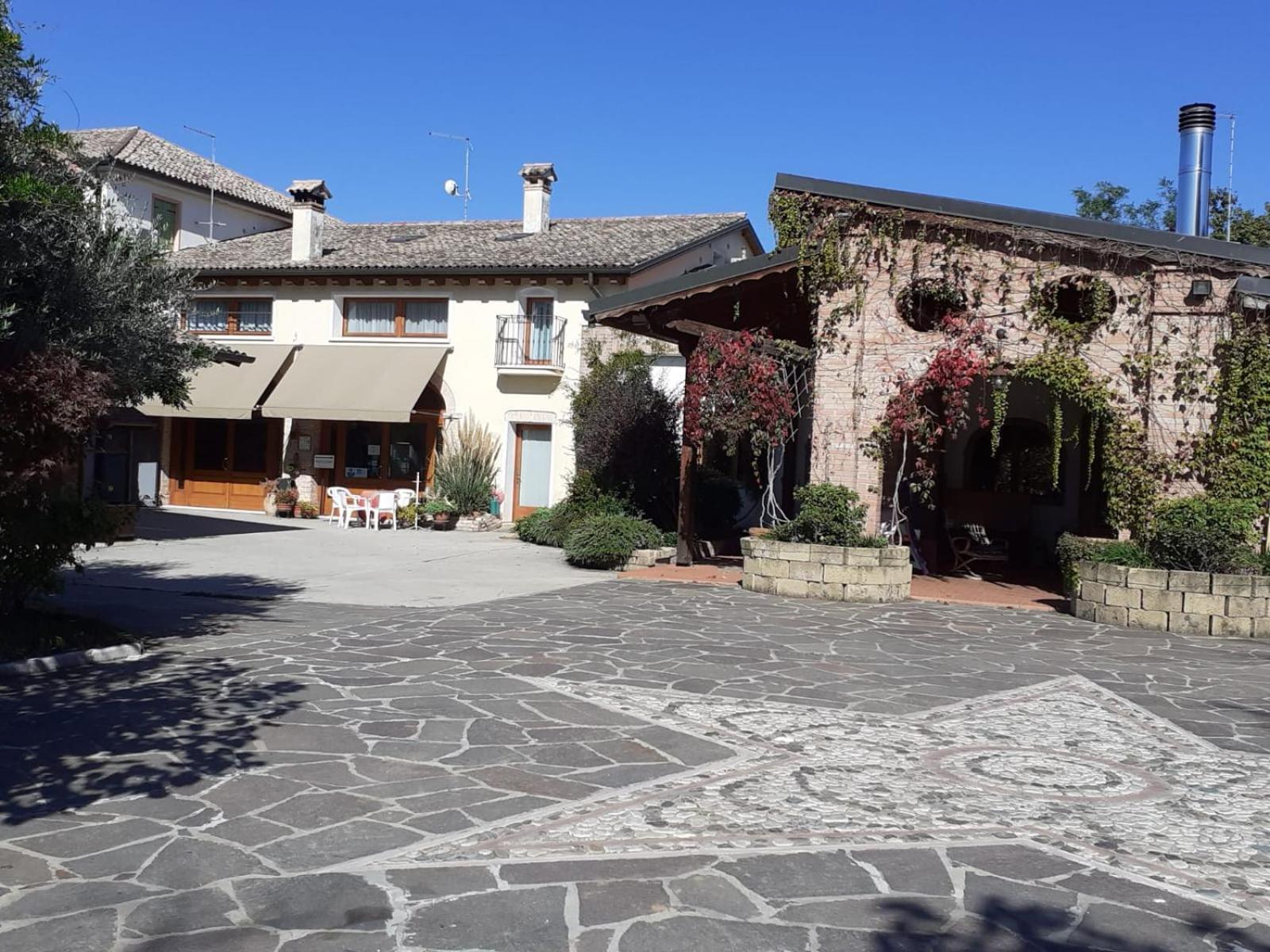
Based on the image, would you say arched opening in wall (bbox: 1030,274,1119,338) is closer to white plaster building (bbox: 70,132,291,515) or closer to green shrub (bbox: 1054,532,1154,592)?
green shrub (bbox: 1054,532,1154,592)

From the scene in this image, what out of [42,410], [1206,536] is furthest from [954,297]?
[42,410]

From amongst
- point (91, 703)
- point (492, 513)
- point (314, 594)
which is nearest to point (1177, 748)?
point (91, 703)

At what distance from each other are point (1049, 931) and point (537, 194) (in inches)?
949

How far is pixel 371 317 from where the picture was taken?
83.5ft

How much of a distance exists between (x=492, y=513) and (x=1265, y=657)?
53.1ft

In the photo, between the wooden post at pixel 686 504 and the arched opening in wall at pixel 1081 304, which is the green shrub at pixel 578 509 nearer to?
the wooden post at pixel 686 504

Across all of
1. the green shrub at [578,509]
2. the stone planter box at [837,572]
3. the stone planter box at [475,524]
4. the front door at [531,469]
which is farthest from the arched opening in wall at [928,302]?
the stone planter box at [475,524]

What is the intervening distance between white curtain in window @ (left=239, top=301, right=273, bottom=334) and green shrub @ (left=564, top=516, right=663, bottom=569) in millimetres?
13016

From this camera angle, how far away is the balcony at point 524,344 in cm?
2370

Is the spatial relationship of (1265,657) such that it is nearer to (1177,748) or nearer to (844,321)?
(1177,748)

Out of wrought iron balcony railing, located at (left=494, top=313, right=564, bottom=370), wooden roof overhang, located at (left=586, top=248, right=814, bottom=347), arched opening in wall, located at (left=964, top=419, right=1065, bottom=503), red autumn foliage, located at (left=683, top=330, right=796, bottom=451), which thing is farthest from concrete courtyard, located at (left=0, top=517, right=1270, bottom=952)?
wrought iron balcony railing, located at (left=494, top=313, right=564, bottom=370)

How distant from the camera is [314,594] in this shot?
12.9m

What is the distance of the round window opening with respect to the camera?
12951mm

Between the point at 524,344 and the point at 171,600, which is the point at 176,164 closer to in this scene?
the point at 524,344
